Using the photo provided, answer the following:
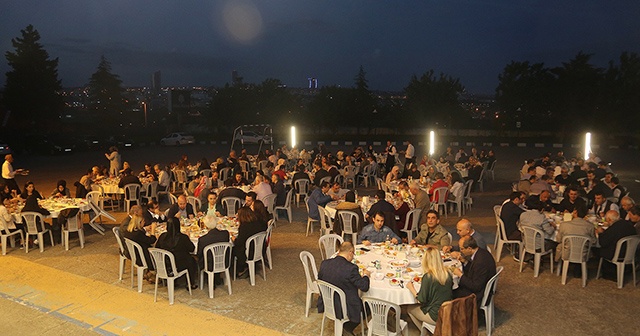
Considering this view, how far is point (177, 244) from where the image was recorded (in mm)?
7402

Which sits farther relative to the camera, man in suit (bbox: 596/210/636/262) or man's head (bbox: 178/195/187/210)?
man's head (bbox: 178/195/187/210)

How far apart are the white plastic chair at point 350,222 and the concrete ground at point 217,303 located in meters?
0.85

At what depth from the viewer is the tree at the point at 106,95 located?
53375 mm

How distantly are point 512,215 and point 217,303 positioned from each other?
18.1 ft

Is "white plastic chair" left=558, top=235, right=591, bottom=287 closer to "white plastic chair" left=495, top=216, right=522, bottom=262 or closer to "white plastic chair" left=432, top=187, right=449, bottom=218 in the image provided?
"white plastic chair" left=495, top=216, right=522, bottom=262

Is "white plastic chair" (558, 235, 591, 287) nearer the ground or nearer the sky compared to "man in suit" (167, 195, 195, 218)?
nearer the ground

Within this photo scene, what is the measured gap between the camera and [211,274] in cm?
755

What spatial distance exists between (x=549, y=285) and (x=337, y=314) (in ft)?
13.5

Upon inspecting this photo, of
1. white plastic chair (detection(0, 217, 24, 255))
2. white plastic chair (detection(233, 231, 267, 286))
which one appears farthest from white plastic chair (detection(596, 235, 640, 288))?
white plastic chair (detection(0, 217, 24, 255))

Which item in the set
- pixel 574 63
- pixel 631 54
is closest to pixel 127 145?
pixel 574 63

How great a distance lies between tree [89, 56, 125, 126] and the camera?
2101 inches

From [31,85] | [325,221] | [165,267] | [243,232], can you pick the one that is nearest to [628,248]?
[325,221]

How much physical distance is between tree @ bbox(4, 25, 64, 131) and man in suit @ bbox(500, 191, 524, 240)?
157ft

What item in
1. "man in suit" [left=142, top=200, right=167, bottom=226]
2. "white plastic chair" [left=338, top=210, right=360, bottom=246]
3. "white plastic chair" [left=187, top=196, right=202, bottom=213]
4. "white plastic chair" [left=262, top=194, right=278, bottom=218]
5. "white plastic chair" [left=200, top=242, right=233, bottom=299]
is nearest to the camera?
"white plastic chair" [left=200, top=242, right=233, bottom=299]
